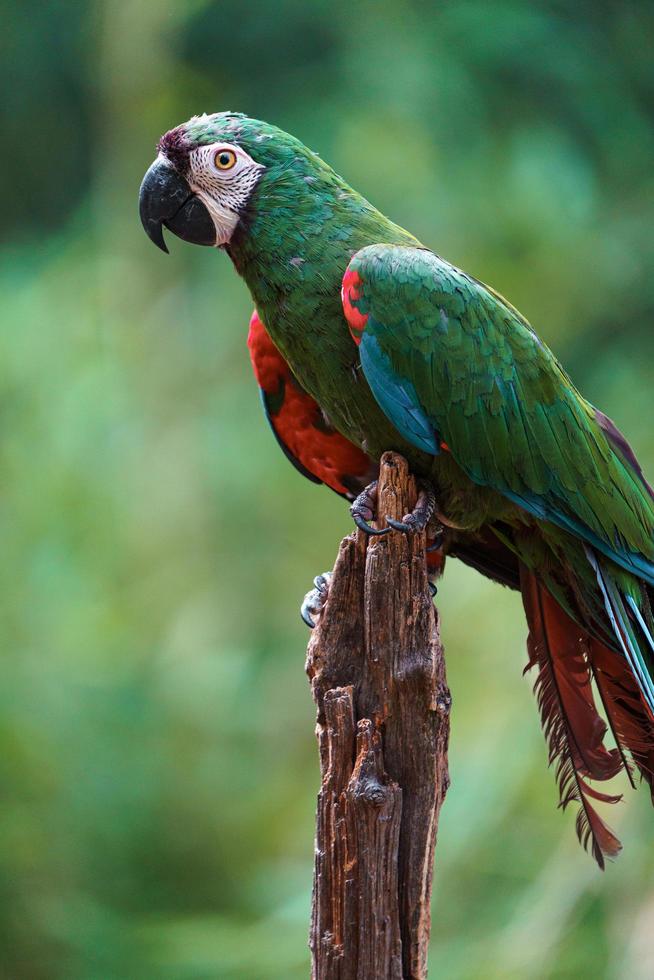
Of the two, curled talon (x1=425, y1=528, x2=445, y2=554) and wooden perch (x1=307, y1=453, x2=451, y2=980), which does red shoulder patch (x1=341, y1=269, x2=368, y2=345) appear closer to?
wooden perch (x1=307, y1=453, x2=451, y2=980)

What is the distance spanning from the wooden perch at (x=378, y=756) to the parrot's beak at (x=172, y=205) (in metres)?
0.61

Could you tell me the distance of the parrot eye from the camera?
1.85 m

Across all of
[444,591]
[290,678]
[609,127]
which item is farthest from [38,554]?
[609,127]

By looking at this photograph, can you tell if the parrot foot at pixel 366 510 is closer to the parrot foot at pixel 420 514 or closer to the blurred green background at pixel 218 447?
the parrot foot at pixel 420 514

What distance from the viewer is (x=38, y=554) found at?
394cm

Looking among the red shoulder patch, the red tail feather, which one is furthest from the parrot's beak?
the red tail feather

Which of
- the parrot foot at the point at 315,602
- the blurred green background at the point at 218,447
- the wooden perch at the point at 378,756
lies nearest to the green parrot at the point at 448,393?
the wooden perch at the point at 378,756

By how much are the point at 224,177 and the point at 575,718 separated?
1.21 metres

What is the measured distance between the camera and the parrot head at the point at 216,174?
1.85 meters

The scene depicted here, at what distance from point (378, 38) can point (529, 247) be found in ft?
3.66

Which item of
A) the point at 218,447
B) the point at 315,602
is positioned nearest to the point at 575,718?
the point at 315,602

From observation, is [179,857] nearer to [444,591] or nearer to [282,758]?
[282,758]

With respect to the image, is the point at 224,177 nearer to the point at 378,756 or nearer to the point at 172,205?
the point at 172,205

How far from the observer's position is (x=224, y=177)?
1847 mm
